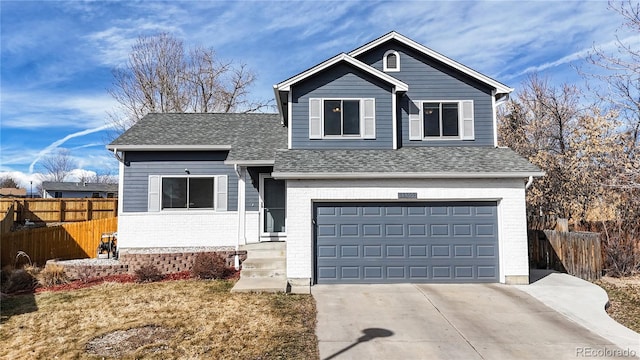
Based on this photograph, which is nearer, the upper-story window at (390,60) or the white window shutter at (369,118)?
the white window shutter at (369,118)

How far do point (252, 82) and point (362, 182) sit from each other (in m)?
20.5

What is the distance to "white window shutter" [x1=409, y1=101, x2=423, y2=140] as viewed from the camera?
40.6ft

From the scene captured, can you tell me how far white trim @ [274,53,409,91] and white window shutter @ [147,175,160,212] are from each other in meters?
5.56

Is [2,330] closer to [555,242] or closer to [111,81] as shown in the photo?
[555,242]

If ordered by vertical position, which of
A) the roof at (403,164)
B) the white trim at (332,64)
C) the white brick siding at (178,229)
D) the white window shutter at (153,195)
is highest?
the white trim at (332,64)

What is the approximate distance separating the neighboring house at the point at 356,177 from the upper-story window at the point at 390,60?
0.04 m

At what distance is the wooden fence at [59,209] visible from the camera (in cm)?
2378

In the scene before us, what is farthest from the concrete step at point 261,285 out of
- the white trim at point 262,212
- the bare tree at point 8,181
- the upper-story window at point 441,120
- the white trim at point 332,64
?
the bare tree at point 8,181

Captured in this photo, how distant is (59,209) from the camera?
81.1ft

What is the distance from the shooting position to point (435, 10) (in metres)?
13.0

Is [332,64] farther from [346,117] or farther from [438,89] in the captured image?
[438,89]

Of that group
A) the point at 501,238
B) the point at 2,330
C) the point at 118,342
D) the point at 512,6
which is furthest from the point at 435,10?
the point at 2,330

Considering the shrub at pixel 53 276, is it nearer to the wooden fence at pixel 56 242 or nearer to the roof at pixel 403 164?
the wooden fence at pixel 56 242

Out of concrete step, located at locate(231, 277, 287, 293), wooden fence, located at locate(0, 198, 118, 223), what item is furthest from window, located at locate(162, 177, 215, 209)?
wooden fence, located at locate(0, 198, 118, 223)
